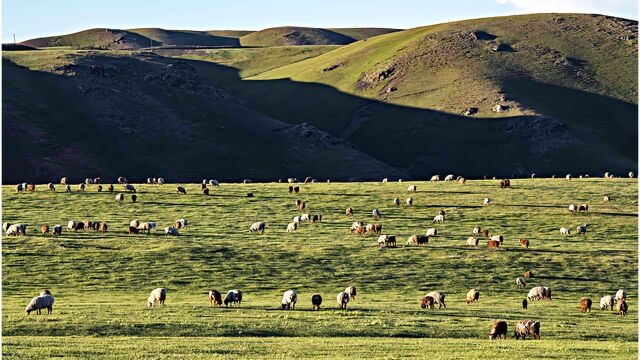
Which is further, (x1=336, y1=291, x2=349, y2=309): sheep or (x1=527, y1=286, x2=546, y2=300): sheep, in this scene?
(x1=527, y1=286, x2=546, y2=300): sheep

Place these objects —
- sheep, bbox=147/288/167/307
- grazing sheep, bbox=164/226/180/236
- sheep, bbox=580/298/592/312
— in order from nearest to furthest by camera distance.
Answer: sheep, bbox=147/288/167/307, sheep, bbox=580/298/592/312, grazing sheep, bbox=164/226/180/236

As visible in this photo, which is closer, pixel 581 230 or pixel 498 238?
pixel 498 238

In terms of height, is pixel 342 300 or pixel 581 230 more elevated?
pixel 581 230

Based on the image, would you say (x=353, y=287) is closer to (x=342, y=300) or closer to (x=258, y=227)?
(x=342, y=300)

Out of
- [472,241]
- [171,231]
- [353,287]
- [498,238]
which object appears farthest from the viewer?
[171,231]

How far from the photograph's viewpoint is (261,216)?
79062 millimetres

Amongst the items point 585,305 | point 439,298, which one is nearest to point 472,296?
point 439,298

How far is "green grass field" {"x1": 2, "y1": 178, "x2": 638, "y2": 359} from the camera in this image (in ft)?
119

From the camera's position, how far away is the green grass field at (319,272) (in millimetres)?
36375

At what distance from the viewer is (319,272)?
57906mm

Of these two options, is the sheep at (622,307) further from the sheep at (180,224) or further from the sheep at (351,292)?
the sheep at (180,224)

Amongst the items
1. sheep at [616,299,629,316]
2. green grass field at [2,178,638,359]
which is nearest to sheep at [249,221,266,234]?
green grass field at [2,178,638,359]

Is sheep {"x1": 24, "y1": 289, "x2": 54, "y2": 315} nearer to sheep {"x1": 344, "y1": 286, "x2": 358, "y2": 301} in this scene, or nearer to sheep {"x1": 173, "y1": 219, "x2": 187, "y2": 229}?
sheep {"x1": 344, "y1": 286, "x2": 358, "y2": 301}

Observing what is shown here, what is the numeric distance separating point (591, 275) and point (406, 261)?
1135 cm
